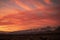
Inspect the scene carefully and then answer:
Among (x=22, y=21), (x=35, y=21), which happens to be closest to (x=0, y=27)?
(x=22, y=21)

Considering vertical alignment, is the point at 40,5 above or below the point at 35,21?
above

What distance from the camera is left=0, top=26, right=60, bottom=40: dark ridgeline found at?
1616mm

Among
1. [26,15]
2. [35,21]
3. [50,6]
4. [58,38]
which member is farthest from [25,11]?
[58,38]

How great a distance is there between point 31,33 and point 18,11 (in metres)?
0.29

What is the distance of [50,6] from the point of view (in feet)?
5.48

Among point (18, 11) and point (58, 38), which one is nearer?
point (58, 38)

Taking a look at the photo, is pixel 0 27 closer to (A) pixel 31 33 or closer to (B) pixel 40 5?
(A) pixel 31 33

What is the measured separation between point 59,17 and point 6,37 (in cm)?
63

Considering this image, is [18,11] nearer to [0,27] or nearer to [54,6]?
[0,27]

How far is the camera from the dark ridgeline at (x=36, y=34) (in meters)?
1.62

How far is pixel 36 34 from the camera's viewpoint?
1656 mm

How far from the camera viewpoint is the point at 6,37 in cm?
172

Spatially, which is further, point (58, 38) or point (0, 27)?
point (0, 27)

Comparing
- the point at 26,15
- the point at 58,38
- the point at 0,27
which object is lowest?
the point at 58,38
